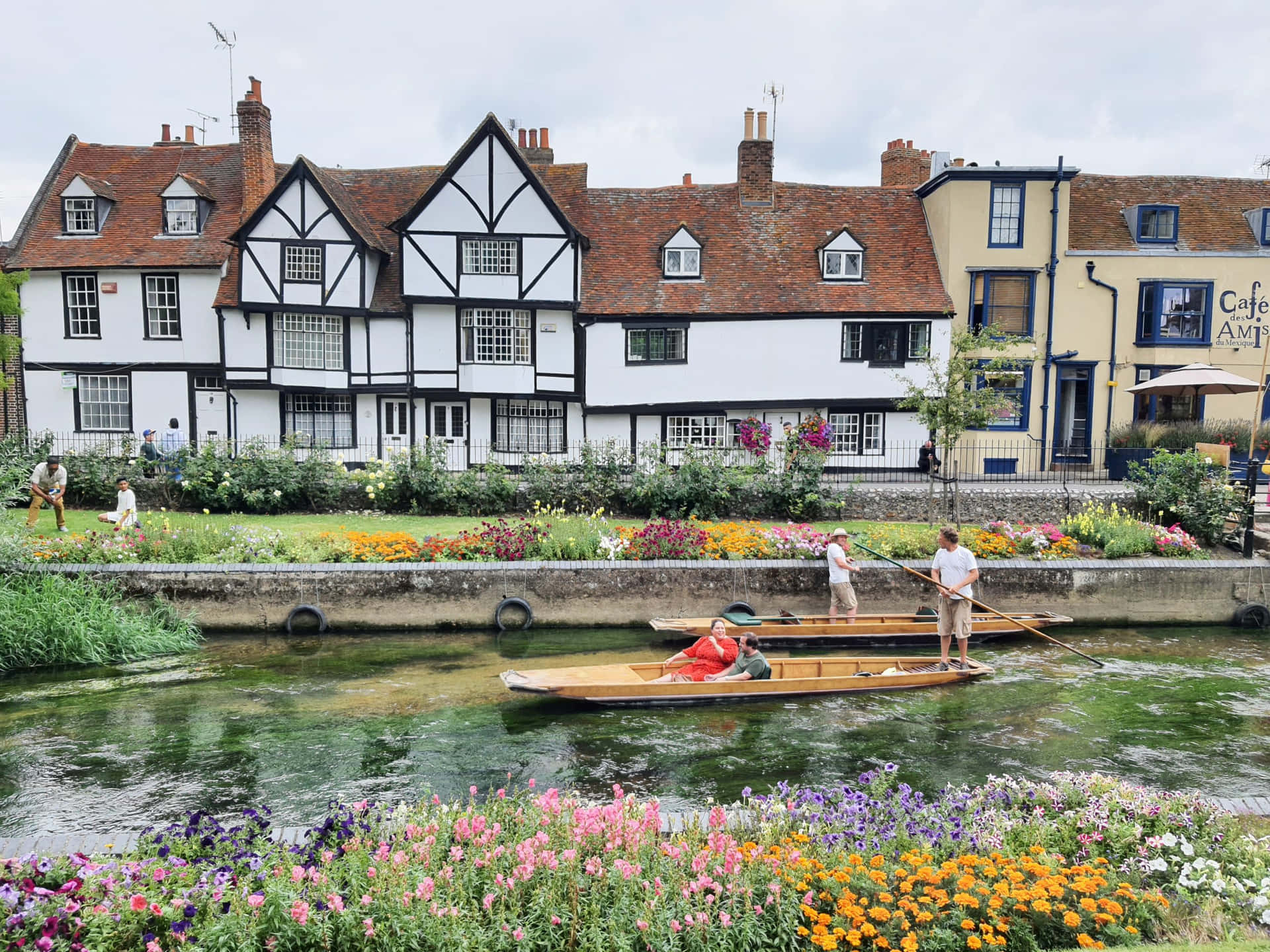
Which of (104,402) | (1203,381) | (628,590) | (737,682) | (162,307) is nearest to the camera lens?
(737,682)

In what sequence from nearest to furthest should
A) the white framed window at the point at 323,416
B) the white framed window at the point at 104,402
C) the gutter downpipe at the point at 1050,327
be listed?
1. the gutter downpipe at the point at 1050,327
2. the white framed window at the point at 323,416
3. the white framed window at the point at 104,402

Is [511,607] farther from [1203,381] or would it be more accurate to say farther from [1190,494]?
[1203,381]

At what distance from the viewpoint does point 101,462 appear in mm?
22422

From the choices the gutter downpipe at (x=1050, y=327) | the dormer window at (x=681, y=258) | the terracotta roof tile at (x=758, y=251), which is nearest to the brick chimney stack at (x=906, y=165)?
the terracotta roof tile at (x=758, y=251)

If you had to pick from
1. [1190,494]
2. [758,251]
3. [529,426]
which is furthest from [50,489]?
[1190,494]

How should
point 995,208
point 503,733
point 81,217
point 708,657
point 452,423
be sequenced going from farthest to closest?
point 81,217 → point 452,423 → point 995,208 → point 708,657 → point 503,733

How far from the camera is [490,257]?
1118 inches

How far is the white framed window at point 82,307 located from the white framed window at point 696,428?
1899 centimetres

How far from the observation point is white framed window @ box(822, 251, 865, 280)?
2909 centimetres

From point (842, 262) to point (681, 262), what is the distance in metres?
5.15

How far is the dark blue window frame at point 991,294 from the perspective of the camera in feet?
95.7

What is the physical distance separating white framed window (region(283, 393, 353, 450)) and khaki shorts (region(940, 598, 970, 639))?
2129 cm

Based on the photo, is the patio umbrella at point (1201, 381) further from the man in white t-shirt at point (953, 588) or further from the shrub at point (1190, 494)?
the man in white t-shirt at point (953, 588)

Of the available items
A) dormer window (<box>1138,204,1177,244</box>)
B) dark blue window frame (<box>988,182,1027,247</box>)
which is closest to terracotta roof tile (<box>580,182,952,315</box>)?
dark blue window frame (<box>988,182,1027,247</box>)
